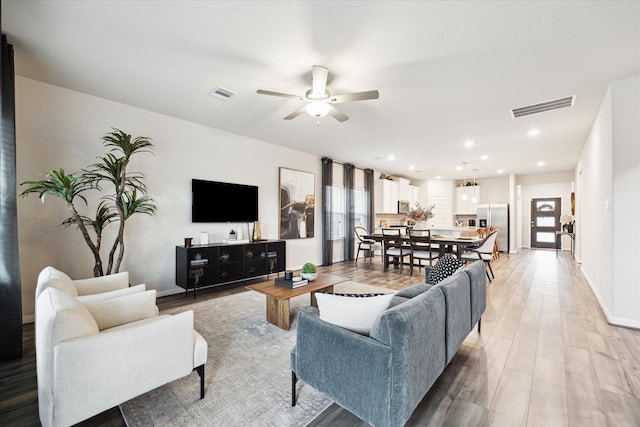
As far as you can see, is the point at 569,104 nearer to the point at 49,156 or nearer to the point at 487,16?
the point at 487,16

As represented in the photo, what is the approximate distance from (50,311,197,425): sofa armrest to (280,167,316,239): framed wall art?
13.8 ft

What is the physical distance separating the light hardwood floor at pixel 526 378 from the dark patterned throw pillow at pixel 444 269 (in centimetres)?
66

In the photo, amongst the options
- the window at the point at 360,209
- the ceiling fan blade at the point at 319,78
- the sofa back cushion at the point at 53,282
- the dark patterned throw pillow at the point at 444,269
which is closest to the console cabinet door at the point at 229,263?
the sofa back cushion at the point at 53,282

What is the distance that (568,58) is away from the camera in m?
2.54

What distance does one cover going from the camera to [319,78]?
2650 mm

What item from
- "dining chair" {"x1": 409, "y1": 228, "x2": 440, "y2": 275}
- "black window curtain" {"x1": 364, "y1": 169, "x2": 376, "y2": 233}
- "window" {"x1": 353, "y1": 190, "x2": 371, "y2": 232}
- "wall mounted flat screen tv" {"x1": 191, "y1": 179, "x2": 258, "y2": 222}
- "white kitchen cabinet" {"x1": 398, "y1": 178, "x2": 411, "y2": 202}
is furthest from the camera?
"white kitchen cabinet" {"x1": 398, "y1": 178, "x2": 411, "y2": 202}

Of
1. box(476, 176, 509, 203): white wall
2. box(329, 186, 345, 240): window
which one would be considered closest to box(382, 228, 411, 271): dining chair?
box(329, 186, 345, 240): window

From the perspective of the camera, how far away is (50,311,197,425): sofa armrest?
1319mm

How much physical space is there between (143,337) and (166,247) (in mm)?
2968

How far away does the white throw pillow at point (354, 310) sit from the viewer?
1.54m

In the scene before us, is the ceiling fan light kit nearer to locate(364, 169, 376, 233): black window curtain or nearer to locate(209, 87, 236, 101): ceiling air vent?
locate(209, 87, 236, 101): ceiling air vent

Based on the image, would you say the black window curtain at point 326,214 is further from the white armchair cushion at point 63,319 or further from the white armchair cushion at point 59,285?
the white armchair cushion at point 63,319

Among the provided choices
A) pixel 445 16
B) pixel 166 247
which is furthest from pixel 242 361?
pixel 445 16

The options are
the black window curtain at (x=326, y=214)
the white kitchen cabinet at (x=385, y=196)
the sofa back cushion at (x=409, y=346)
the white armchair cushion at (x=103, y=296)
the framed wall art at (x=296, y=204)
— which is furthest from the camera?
the white kitchen cabinet at (x=385, y=196)
